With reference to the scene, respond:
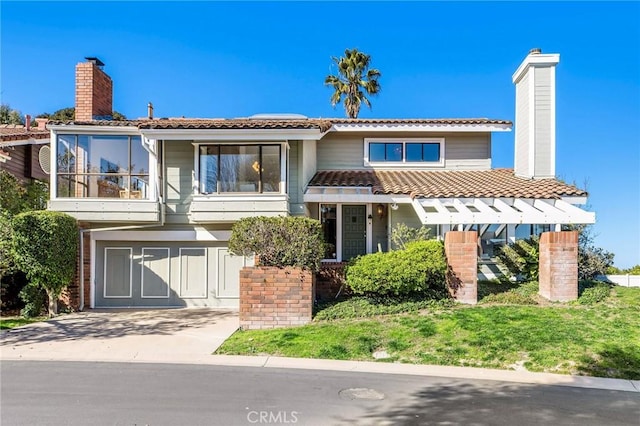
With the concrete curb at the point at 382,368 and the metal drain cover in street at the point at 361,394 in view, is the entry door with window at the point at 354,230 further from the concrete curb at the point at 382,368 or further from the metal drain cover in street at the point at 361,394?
the metal drain cover in street at the point at 361,394

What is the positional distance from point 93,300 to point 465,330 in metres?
12.0

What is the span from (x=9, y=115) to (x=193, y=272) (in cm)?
3387

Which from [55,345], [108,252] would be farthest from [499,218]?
[108,252]

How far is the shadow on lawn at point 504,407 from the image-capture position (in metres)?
5.88

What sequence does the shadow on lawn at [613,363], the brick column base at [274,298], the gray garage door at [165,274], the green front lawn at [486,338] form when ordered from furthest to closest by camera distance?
the gray garage door at [165,274]
the brick column base at [274,298]
the green front lawn at [486,338]
the shadow on lawn at [613,363]

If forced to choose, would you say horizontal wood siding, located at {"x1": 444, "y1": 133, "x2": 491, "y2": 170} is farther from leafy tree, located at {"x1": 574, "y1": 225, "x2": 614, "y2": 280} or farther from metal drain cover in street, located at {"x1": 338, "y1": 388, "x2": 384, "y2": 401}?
metal drain cover in street, located at {"x1": 338, "y1": 388, "x2": 384, "y2": 401}

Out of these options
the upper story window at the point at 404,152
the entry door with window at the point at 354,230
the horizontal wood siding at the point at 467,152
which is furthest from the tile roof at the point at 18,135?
the horizontal wood siding at the point at 467,152

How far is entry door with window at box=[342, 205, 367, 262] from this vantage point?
15.5 metres

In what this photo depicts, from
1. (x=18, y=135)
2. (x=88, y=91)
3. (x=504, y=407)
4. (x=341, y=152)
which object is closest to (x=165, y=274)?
(x=88, y=91)

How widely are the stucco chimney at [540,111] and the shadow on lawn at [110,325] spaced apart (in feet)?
39.6

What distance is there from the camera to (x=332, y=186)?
580 inches

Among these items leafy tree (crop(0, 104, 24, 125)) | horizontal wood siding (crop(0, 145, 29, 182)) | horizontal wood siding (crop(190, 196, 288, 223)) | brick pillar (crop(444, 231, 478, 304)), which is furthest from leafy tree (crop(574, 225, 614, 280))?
leafy tree (crop(0, 104, 24, 125))

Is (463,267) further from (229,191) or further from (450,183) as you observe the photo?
(229,191)

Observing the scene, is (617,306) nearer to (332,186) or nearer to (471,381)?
(471,381)
